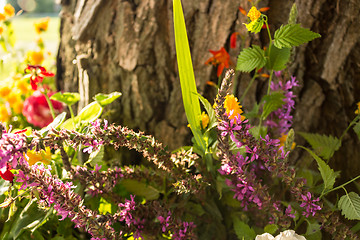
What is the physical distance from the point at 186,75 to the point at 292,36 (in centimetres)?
18

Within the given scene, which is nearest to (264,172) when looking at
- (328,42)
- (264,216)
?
(264,216)

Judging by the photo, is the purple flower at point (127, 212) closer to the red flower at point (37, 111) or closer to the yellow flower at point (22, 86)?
the red flower at point (37, 111)

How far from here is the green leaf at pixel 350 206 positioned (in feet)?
1.83

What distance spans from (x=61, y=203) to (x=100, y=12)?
52cm

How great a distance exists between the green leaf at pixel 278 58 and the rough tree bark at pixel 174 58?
190 mm

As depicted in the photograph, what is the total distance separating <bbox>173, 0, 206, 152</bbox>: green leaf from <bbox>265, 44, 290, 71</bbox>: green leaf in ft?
0.44

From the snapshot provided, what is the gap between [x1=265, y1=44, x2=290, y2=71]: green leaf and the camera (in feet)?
2.06

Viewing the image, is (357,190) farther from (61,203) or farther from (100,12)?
(100,12)

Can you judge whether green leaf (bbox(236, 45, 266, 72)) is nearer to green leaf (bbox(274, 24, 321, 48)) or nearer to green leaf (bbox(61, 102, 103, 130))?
green leaf (bbox(274, 24, 321, 48))

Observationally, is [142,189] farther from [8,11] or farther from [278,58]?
[8,11]

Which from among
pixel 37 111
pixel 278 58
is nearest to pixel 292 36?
pixel 278 58

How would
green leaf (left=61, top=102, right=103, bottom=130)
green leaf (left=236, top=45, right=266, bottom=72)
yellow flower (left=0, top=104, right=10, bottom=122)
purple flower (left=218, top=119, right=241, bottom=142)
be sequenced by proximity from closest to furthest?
purple flower (left=218, top=119, right=241, bottom=142), green leaf (left=236, top=45, right=266, bottom=72), green leaf (left=61, top=102, right=103, bottom=130), yellow flower (left=0, top=104, right=10, bottom=122)

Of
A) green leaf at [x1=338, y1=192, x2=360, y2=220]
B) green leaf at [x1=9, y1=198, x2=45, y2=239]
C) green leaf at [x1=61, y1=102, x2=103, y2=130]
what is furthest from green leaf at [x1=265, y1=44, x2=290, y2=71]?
green leaf at [x1=9, y1=198, x2=45, y2=239]

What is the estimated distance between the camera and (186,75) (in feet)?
2.08
